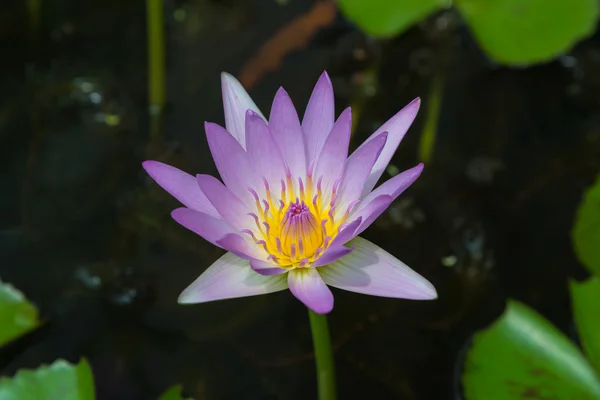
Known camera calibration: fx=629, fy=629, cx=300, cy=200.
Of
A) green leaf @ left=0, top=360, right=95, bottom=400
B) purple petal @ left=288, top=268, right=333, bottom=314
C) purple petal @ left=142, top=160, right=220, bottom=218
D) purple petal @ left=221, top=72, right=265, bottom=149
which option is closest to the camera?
purple petal @ left=288, top=268, right=333, bottom=314

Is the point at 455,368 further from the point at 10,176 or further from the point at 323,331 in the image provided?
the point at 10,176

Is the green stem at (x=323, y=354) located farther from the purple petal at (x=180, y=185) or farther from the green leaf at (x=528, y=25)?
the green leaf at (x=528, y=25)

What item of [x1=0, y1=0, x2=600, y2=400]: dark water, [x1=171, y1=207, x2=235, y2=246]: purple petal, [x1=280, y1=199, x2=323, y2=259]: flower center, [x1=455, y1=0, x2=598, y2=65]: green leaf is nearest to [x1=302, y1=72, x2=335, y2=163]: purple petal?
[x1=280, y1=199, x2=323, y2=259]: flower center

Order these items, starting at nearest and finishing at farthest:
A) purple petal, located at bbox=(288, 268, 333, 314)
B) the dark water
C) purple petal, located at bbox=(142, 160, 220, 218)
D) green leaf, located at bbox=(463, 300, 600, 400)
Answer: purple petal, located at bbox=(288, 268, 333, 314) < purple petal, located at bbox=(142, 160, 220, 218) < green leaf, located at bbox=(463, 300, 600, 400) < the dark water

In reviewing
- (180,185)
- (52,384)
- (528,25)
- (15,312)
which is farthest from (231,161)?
(528,25)

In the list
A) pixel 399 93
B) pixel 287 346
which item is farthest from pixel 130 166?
pixel 399 93

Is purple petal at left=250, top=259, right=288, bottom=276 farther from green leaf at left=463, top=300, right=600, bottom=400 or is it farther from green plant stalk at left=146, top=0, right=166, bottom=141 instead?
green plant stalk at left=146, top=0, right=166, bottom=141

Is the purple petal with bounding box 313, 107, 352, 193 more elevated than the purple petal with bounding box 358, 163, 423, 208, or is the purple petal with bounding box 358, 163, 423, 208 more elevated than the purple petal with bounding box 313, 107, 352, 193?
the purple petal with bounding box 313, 107, 352, 193

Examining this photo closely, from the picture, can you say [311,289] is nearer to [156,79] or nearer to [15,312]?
[15,312]

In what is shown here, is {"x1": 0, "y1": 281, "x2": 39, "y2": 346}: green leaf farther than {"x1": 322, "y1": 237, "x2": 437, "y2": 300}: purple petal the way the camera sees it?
Yes
